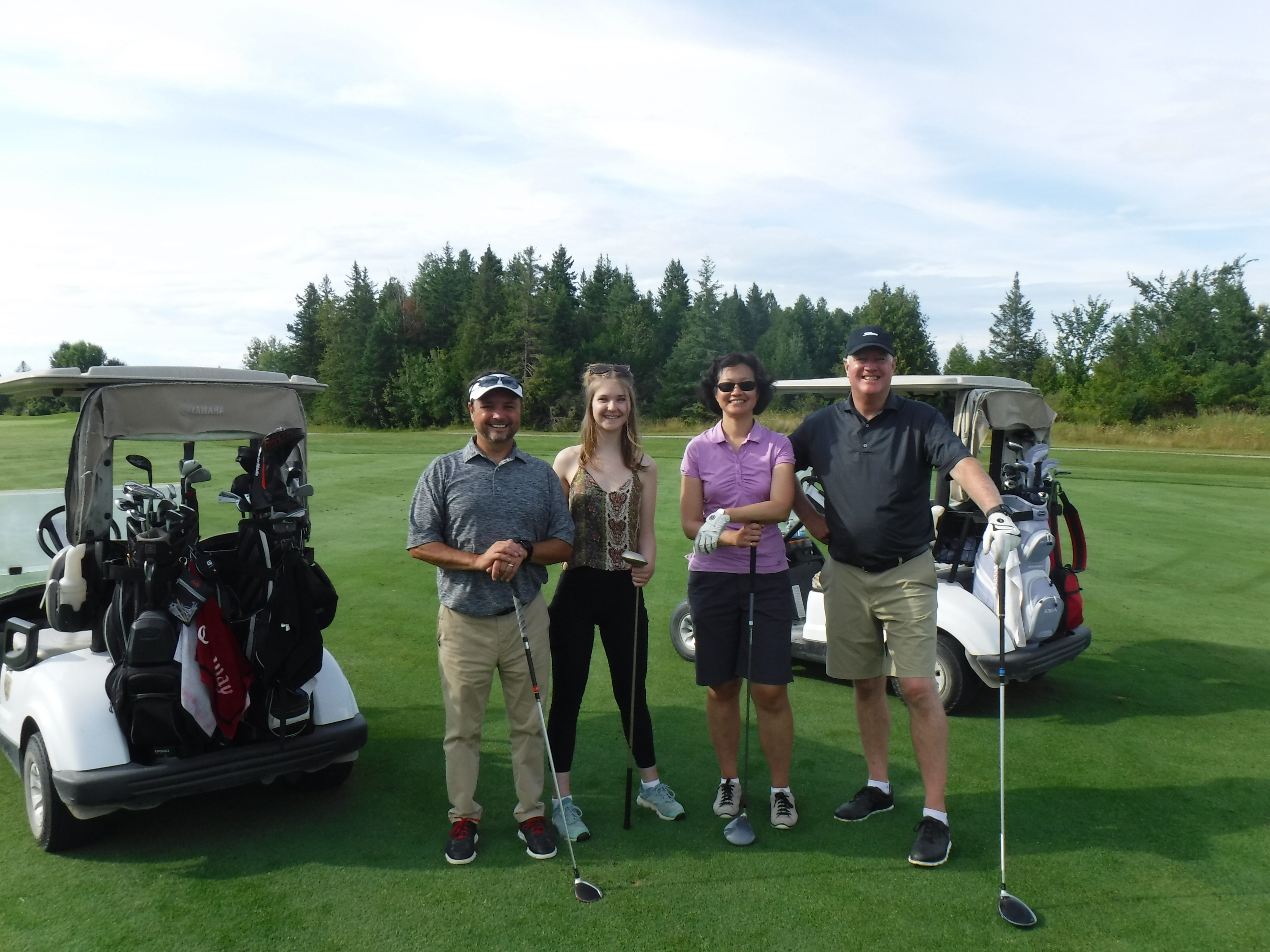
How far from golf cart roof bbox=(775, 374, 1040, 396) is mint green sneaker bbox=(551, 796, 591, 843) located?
2.47m

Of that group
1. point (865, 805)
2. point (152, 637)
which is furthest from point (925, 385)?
point (152, 637)

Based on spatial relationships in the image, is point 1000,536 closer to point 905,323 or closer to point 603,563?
point 603,563

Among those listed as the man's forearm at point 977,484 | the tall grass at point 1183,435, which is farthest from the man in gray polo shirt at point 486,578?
the tall grass at point 1183,435

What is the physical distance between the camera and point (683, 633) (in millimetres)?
6293

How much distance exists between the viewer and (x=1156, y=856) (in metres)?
3.56

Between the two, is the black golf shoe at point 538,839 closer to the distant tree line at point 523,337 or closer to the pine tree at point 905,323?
the distant tree line at point 523,337

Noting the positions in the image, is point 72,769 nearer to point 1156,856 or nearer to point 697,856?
point 697,856

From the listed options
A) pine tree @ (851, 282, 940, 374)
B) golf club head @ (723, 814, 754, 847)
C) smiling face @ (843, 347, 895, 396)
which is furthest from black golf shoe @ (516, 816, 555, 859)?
pine tree @ (851, 282, 940, 374)

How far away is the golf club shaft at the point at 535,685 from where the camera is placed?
3609 mm

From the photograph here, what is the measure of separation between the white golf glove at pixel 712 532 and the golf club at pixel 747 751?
20 cm

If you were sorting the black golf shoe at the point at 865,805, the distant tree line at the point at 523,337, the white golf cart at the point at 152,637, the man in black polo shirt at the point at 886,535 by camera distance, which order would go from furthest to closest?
1. the distant tree line at the point at 523,337
2. the black golf shoe at the point at 865,805
3. the man in black polo shirt at the point at 886,535
4. the white golf cart at the point at 152,637

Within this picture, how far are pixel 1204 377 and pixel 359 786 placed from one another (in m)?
53.0

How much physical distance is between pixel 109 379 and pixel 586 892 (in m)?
2.89

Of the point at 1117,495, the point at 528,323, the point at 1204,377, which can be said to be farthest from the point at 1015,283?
the point at 1117,495
